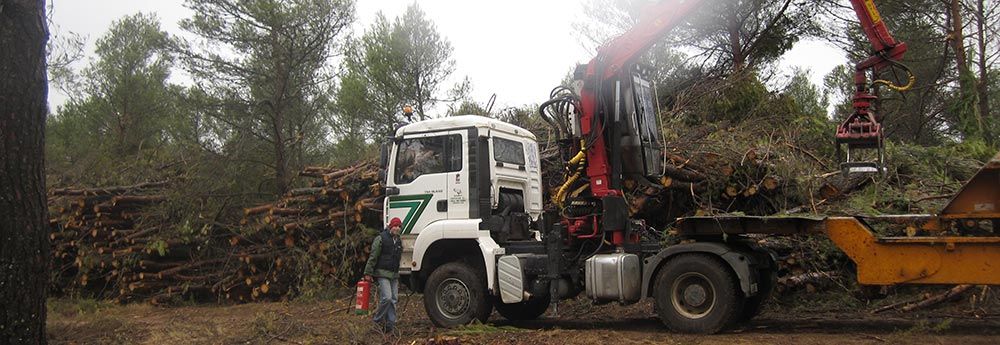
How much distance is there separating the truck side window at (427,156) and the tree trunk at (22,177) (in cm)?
463

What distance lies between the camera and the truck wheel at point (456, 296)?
866 cm

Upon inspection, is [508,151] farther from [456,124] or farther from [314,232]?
[314,232]

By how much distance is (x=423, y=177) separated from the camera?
9.05 m

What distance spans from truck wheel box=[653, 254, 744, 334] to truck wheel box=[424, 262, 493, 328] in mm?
2124

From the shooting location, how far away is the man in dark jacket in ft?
28.1

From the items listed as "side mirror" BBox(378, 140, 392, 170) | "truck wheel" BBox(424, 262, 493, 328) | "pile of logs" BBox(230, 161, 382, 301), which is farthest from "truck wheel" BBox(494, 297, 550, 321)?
"pile of logs" BBox(230, 161, 382, 301)

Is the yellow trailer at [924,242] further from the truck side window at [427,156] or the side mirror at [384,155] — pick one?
the side mirror at [384,155]

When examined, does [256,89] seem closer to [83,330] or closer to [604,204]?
[83,330]

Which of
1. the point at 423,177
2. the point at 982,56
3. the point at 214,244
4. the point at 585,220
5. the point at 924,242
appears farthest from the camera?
the point at 982,56

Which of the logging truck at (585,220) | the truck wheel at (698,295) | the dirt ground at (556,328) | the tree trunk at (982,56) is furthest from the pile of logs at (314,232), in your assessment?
the tree trunk at (982,56)

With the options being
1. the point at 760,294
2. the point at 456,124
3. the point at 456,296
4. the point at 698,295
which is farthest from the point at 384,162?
the point at 760,294

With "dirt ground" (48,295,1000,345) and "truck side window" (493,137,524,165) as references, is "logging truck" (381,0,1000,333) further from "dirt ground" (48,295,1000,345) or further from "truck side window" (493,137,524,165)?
"dirt ground" (48,295,1000,345)

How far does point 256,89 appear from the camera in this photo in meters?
16.5

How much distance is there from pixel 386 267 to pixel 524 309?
2.01 meters
